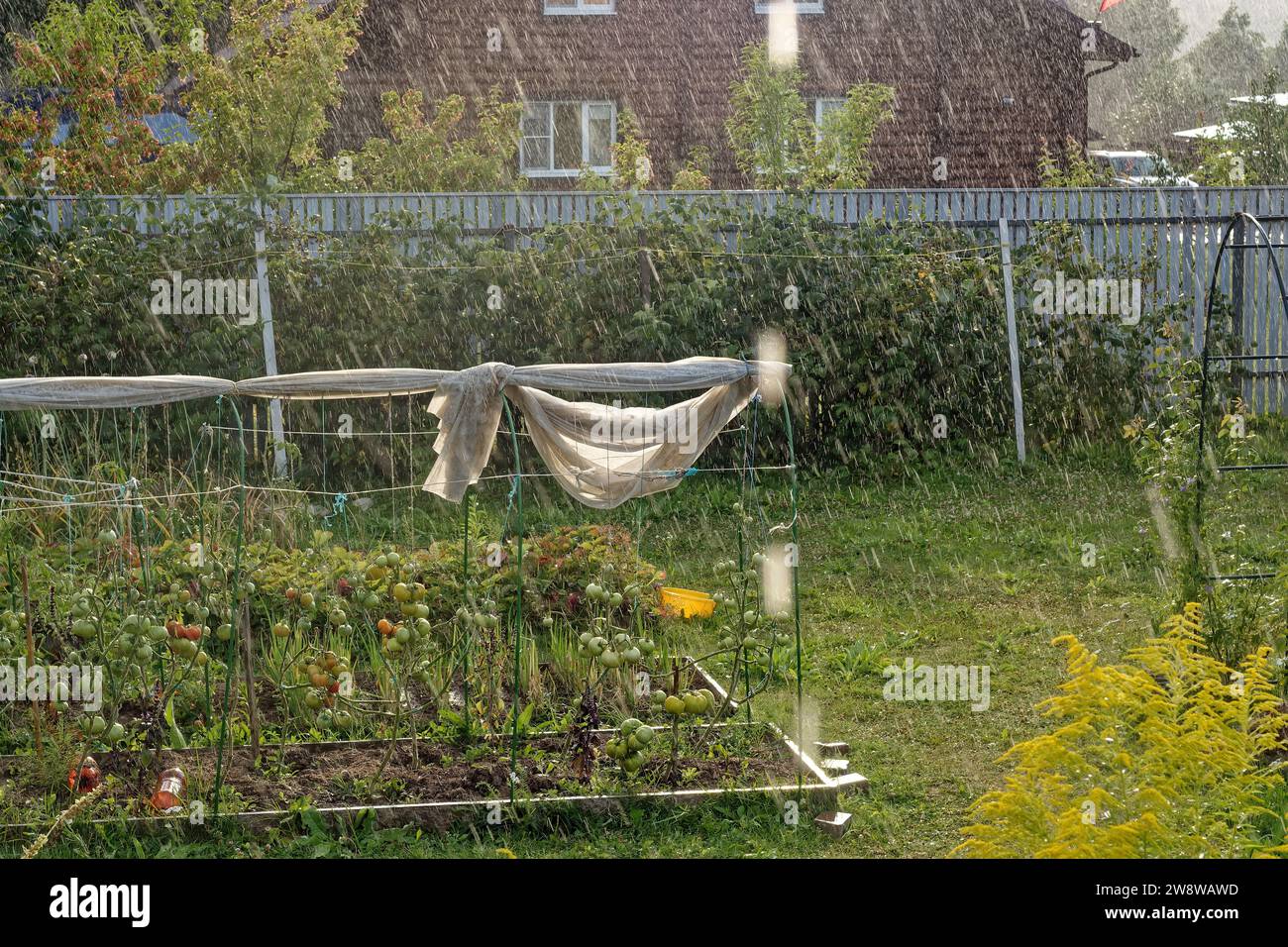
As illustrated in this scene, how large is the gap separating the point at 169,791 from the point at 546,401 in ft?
7.13

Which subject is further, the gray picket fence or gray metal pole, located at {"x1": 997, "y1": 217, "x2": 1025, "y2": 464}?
gray metal pole, located at {"x1": 997, "y1": 217, "x2": 1025, "y2": 464}

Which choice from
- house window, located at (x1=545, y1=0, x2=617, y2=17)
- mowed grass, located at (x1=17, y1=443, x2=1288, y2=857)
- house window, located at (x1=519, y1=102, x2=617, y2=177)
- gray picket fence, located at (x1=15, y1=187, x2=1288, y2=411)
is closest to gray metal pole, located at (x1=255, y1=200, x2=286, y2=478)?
gray picket fence, located at (x1=15, y1=187, x2=1288, y2=411)

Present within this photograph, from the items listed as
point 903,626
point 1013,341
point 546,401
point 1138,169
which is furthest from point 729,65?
point 1138,169

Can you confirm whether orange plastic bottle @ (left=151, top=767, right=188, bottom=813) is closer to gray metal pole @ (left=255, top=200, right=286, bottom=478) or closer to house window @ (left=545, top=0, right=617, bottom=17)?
gray metal pole @ (left=255, top=200, right=286, bottom=478)

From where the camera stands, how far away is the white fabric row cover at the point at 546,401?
4.99m

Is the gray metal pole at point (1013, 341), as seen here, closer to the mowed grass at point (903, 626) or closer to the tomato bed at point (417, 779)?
the mowed grass at point (903, 626)

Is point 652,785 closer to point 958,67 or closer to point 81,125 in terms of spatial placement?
point 81,125

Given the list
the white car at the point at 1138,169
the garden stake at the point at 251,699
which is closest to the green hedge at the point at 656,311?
the garden stake at the point at 251,699

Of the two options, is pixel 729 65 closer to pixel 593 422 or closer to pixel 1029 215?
pixel 1029 215

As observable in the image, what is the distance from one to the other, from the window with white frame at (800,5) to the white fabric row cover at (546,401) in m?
15.3

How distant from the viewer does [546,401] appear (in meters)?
5.49

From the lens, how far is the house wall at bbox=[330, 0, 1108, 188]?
19.6m

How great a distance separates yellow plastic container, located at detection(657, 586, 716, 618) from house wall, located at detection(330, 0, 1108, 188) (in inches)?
496
